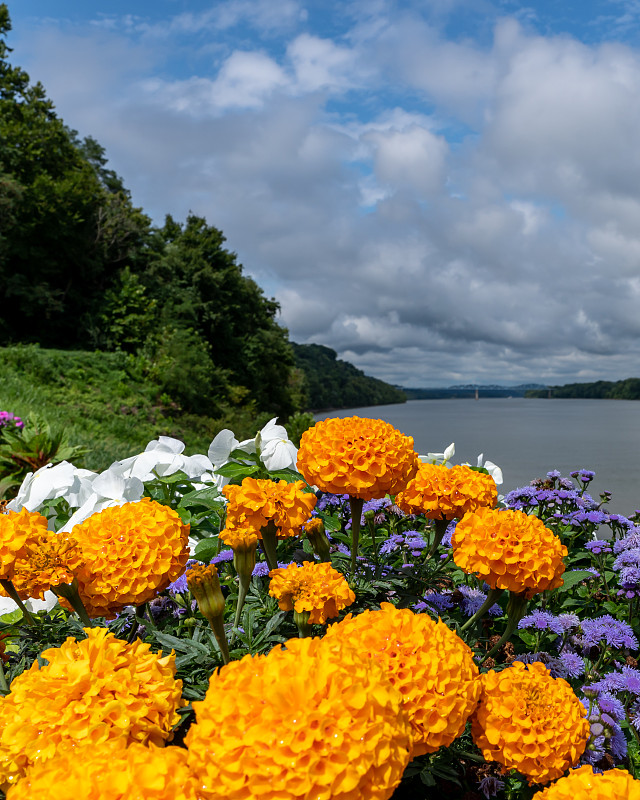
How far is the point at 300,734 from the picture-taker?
69 centimetres

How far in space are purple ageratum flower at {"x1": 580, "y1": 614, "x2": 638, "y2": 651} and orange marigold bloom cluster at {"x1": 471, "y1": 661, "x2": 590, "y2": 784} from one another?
0.84m

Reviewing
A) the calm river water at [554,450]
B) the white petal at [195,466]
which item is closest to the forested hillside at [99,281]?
the calm river water at [554,450]

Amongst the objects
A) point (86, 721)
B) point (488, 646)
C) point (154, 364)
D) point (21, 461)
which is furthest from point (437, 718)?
point (154, 364)

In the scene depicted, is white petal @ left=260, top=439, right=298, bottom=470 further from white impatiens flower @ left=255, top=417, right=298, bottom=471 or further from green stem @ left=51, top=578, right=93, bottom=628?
green stem @ left=51, top=578, right=93, bottom=628

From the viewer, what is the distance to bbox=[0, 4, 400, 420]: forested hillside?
1794 cm

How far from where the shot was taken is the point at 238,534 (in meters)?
1.42

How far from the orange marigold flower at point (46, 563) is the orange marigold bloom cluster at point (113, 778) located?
1.94 ft

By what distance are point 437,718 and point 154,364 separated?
55.1ft

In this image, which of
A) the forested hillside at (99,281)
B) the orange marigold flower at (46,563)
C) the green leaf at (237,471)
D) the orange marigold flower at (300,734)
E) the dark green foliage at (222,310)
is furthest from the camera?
the dark green foliage at (222,310)

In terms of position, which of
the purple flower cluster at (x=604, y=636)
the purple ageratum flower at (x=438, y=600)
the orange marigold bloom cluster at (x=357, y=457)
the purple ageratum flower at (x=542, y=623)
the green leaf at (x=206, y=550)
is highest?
the orange marigold bloom cluster at (x=357, y=457)

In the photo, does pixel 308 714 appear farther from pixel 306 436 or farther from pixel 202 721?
pixel 306 436

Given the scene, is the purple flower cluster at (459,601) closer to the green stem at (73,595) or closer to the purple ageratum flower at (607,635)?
the purple ageratum flower at (607,635)

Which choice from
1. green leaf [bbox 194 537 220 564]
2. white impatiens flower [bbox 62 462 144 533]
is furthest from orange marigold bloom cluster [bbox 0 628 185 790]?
white impatiens flower [bbox 62 462 144 533]

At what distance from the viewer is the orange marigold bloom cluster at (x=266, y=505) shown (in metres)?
1.57
